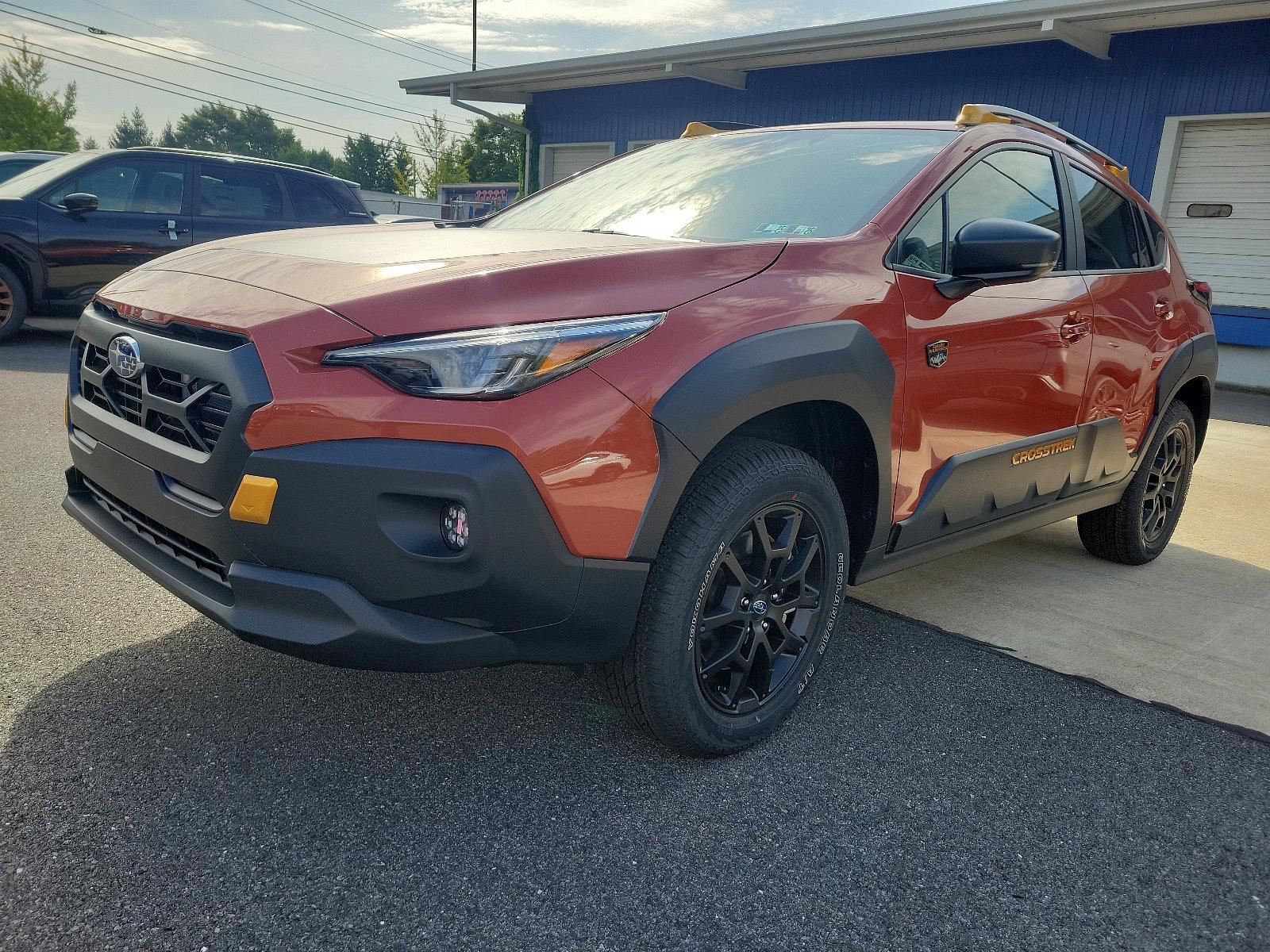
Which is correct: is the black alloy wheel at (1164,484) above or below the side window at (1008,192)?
below

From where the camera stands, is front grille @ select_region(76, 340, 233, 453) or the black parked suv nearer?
front grille @ select_region(76, 340, 233, 453)

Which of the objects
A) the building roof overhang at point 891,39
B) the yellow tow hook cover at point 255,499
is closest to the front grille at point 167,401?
the yellow tow hook cover at point 255,499

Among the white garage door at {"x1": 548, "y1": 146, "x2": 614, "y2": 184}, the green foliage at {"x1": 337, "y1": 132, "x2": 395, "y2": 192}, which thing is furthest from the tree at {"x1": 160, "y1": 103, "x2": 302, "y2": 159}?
the white garage door at {"x1": 548, "y1": 146, "x2": 614, "y2": 184}

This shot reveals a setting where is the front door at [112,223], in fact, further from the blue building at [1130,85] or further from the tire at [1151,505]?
the blue building at [1130,85]

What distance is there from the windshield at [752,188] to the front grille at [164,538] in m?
1.41

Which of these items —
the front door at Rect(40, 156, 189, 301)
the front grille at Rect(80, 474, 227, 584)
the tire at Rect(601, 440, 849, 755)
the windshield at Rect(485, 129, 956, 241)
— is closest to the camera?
the front grille at Rect(80, 474, 227, 584)

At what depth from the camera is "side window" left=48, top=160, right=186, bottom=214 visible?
8.18m

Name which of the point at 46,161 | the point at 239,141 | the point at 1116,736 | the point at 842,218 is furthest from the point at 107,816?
the point at 239,141

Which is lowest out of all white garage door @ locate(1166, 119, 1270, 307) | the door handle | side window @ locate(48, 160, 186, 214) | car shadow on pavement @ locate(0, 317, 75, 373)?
car shadow on pavement @ locate(0, 317, 75, 373)

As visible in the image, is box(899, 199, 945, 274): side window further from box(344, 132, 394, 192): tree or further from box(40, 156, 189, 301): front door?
box(344, 132, 394, 192): tree

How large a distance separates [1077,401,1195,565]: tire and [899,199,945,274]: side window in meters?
1.78

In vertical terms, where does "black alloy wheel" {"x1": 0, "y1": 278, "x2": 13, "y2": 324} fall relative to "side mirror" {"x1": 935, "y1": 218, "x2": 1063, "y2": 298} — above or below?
below

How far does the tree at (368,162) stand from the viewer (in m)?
109

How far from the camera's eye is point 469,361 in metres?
1.87
